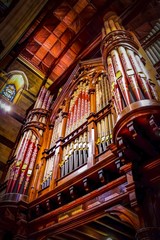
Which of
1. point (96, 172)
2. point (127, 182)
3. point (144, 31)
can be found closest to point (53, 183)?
point (96, 172)

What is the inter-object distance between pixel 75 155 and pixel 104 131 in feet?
3.05

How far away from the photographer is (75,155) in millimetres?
5098

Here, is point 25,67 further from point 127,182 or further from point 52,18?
point 127,182

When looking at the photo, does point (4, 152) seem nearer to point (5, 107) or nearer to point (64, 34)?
point (5, 107)

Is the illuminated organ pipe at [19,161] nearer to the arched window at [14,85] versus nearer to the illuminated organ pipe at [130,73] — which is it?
the illuminated organ pipe at [130,73]

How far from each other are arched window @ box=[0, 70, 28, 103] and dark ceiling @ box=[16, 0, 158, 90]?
127 centimetres

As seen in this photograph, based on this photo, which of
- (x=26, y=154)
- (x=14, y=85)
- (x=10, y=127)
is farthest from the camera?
(x=14, y=85)

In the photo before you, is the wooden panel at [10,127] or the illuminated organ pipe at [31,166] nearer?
the illuminated organ pipe at [31,166]

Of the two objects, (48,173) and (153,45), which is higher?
(153,45)

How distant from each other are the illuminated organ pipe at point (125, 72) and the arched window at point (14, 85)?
6.92m

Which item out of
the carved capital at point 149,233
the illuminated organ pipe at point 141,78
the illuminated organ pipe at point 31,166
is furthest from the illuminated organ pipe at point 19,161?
the illuminated organ pipe at point 141,78

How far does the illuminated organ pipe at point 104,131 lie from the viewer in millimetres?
4496

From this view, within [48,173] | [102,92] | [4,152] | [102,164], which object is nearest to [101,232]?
[102,164]

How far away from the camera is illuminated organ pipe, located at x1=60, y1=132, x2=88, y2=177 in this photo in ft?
15.8
